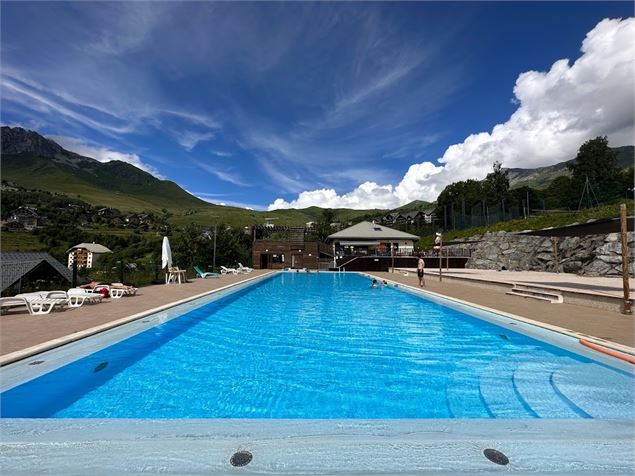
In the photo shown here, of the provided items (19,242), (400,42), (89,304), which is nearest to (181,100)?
(400,42)

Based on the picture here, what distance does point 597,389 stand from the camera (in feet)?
13.5

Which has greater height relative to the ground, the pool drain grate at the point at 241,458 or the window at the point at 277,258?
the window at the point at 277,258

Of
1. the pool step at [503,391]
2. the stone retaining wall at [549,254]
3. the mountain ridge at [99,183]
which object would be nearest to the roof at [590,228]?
the stone retaining wall at [549,254]

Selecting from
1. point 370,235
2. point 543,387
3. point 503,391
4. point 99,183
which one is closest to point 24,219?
point 370,235

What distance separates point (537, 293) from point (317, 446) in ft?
35.4

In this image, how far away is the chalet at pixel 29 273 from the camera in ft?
32.8

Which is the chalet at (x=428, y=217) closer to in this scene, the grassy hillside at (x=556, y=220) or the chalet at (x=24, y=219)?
the grassy hillside at (x=556, y=220)

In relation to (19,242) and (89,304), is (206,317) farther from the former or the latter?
(19,242)

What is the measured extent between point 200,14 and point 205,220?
10729cm

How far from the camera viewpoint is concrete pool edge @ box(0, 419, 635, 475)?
7.92 ft

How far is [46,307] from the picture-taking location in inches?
314

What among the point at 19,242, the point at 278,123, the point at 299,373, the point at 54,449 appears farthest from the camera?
the point at 19,242

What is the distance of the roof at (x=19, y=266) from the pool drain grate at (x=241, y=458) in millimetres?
11316

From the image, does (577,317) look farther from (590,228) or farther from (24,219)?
(24,219)
